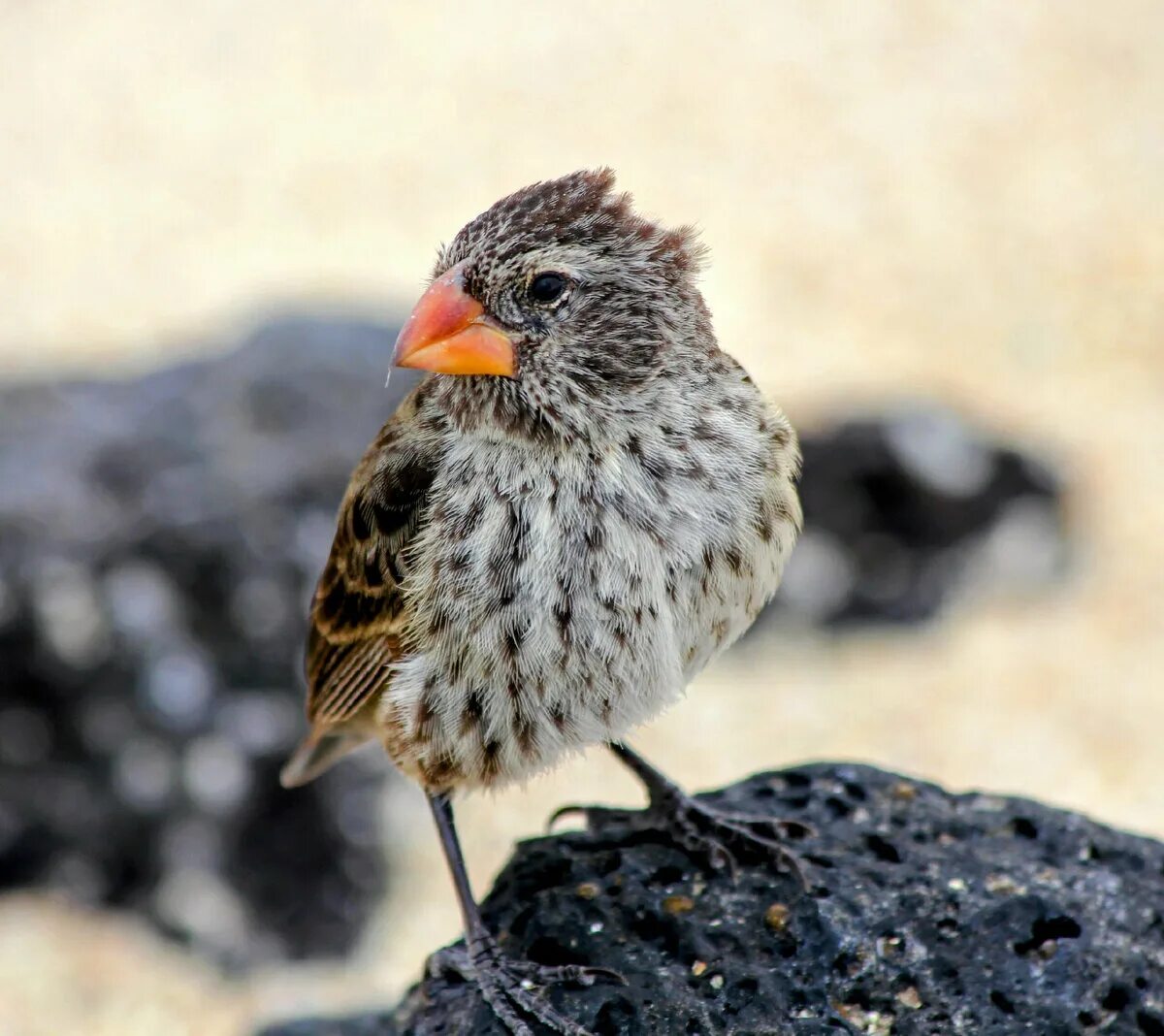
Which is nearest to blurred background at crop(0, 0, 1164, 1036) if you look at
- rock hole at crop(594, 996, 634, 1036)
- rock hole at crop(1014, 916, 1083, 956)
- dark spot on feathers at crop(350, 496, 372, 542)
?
dark spot on feathers at crop(350, 496, 372, 542)

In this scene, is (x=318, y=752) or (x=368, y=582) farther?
(x=318, y=752)

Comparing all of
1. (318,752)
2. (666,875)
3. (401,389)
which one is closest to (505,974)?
(666,875)

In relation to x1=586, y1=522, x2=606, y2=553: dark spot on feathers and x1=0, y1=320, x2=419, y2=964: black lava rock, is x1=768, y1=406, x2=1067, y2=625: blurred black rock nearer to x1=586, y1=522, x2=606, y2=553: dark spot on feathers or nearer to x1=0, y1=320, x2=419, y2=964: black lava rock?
x1=0, y1=320, x2=419, y2=964: black lava rock

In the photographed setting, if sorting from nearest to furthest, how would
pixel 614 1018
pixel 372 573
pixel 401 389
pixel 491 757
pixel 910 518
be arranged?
pixel 614 1018 < pixel 491 757 < pixel 372 573 < pixel 401 389 < pixel 910 518

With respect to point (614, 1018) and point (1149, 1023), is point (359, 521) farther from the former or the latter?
point (1149, 1023)

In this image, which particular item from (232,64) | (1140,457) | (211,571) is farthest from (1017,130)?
(211,571)

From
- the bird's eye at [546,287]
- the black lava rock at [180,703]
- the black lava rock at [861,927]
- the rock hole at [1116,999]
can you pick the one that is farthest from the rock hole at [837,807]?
the black lava rock at [180,703]

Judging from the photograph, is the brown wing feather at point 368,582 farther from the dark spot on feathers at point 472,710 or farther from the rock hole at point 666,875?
the rock hole at point 666,875
